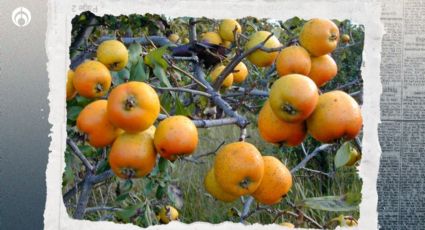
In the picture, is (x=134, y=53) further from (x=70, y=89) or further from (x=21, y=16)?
(x=21, y=16)

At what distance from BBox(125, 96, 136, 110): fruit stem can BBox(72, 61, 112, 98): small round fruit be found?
81mm

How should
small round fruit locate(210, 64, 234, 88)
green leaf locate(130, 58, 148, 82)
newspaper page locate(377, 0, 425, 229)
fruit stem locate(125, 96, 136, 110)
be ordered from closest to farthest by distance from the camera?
fruit stem locate(125, 96, 136, 110)
green leaf locate(130, 58, 148, 82)
small round fruit locate(210, 64, 234, 88)
newspaper page locate(377, 0, 425, 229)

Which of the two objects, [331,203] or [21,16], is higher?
[21,16]

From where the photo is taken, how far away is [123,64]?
626 mm

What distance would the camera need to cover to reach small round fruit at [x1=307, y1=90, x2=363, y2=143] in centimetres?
51

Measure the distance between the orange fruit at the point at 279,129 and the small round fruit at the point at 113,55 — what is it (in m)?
0.19

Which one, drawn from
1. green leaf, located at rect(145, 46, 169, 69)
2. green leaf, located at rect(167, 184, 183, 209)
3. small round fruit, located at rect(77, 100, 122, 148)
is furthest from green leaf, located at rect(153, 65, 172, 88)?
green leaf, located at rect(167, 184, 183, 209)

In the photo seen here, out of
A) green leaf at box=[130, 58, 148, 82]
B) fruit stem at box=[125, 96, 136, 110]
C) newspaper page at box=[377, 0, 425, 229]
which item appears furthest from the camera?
newspaper page at box=[377, 0, 425, 229]

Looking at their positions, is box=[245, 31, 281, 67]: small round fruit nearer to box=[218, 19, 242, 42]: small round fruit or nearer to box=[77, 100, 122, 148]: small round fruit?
box=[218, 19, 242, 42]: small round fruit

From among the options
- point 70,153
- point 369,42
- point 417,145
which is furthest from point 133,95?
point 417,145

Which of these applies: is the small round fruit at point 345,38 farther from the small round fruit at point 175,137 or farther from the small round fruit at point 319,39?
the small round fruit at point 175,137

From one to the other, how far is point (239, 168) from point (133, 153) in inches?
4.1

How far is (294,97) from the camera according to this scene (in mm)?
493

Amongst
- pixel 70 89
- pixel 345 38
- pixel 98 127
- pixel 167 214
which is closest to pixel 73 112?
pixel 70 89
